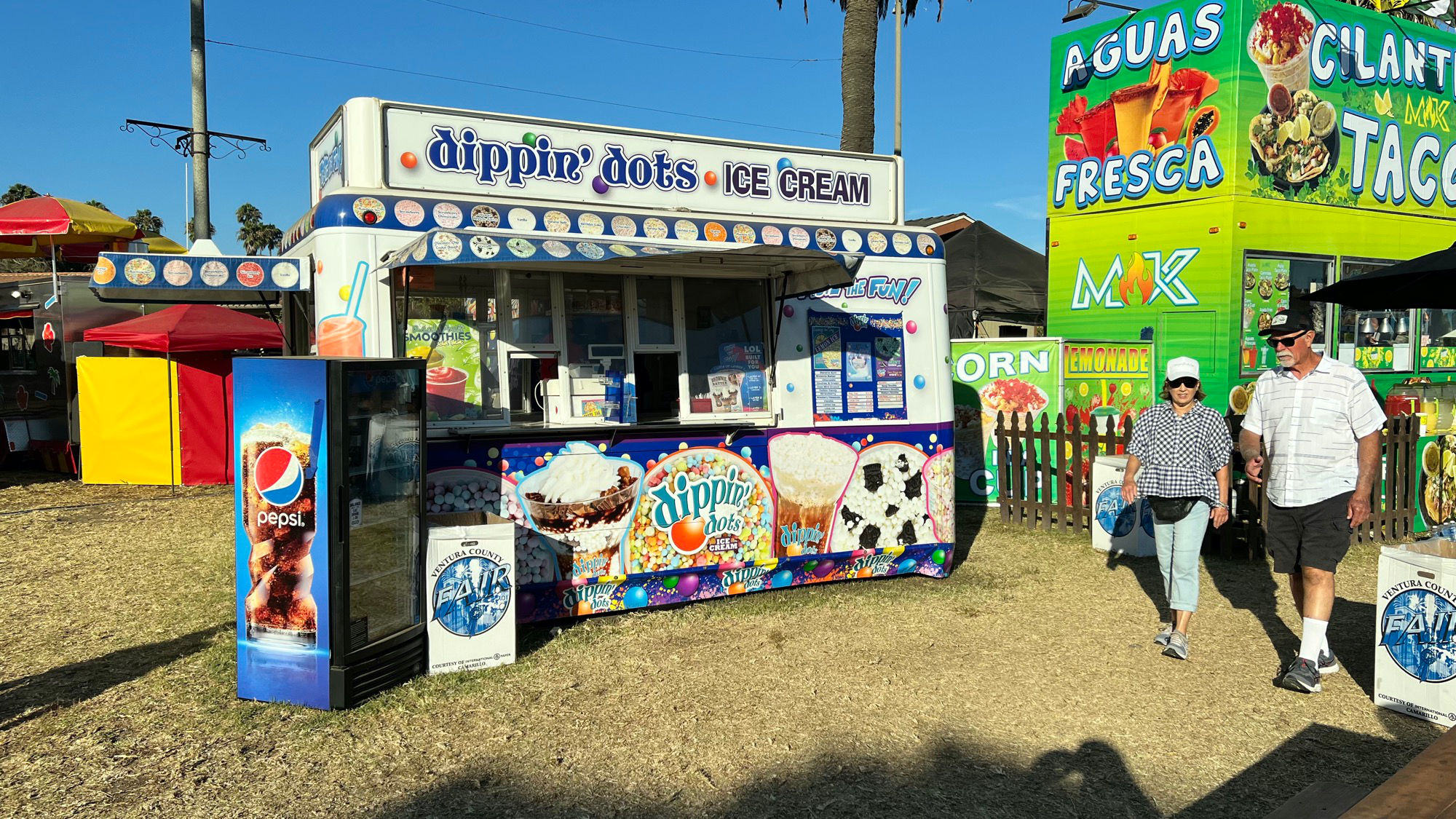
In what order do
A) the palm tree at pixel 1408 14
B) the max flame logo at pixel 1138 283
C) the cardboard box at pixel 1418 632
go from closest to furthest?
the cardboard box at pixel 1418 632 → the max flame logo at pixel 1138 283 → the palm tree at pixel 1408 14

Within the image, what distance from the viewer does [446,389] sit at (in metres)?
5.80

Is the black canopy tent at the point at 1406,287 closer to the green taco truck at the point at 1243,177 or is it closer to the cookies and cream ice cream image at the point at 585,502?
the green taco truck at the point at 1243,177

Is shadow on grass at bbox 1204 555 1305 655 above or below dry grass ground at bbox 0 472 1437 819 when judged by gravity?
above

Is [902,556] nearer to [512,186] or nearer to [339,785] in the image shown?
[512,186]

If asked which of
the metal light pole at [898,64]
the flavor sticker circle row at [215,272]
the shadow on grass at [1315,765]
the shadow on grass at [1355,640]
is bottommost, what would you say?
the shadow on grass at [1315,765]

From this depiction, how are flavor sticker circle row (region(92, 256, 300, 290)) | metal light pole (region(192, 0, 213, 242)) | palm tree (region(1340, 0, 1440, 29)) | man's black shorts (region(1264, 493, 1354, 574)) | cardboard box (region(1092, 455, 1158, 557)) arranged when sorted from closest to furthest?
man's black shorts (region(1264, 493, 1354, 574))
flavor sticker circle row (region(92, 256, 300, 290))
cardboard box (region(1092, 455, 1158, 557))
palm tree (region(1340, 0, 1440, 29))
metal light pole (region(192, 0, 213, 242))

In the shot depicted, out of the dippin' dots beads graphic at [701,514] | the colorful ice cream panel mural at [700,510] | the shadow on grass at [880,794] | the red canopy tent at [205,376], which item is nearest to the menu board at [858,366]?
the colorful ice cream panel mural at [700,510]

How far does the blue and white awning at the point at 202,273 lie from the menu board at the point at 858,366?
11.3 ft

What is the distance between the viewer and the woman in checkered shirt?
5332mm

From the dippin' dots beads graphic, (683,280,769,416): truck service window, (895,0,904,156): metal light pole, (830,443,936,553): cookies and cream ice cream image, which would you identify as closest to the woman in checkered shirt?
(830,443,936,553): cookies and cream ice cream image

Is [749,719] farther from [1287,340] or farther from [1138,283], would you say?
[1138,283]

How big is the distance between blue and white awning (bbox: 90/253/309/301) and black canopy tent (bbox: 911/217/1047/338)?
33.6 ft

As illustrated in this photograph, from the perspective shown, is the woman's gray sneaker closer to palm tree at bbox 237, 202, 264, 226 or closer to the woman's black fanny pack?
the woman's black fanny pack

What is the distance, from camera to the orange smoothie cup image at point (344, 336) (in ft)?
18.0
